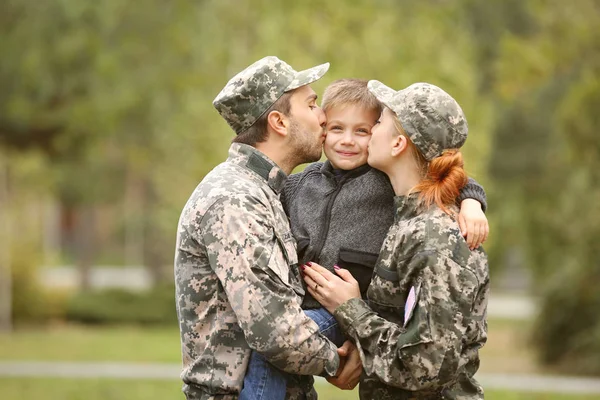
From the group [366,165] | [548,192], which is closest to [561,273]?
[548,192]

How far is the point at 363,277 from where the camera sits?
4.19 m

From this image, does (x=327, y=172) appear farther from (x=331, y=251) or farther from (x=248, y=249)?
(x=248, y=249)

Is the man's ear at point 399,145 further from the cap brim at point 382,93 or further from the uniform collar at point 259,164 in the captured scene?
the uniform collar at point 259,164

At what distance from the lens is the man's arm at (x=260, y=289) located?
375 centimetres

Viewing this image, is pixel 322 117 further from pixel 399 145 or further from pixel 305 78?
pixel 399 145

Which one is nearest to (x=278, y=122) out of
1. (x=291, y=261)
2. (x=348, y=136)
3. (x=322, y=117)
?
(x=322, y=117)

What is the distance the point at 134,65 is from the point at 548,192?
1071cm

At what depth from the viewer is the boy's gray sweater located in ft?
13.6

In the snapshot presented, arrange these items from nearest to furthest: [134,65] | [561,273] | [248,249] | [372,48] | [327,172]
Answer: [248,249] < [327,172] < [372,48] < [561,273] < [134,65]

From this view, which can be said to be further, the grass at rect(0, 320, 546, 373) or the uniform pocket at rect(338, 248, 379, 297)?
the grass at rect(0, 320, 546, 373)

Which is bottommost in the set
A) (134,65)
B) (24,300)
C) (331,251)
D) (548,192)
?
→ (331,251)

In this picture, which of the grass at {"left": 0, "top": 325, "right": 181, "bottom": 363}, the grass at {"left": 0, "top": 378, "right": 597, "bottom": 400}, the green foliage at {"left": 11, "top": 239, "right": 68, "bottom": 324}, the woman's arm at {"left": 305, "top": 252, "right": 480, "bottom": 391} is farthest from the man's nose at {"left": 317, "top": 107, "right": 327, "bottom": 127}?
the green foliage at {"left": 11, "top": 239, "right": 68, "bottom": 324}

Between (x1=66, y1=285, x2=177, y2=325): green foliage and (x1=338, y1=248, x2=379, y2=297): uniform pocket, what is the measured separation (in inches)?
901

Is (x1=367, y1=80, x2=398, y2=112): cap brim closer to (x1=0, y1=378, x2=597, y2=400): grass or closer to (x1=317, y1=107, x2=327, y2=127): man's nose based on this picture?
(x1=317, y1=107, x2=327, y2=127): man's nose
